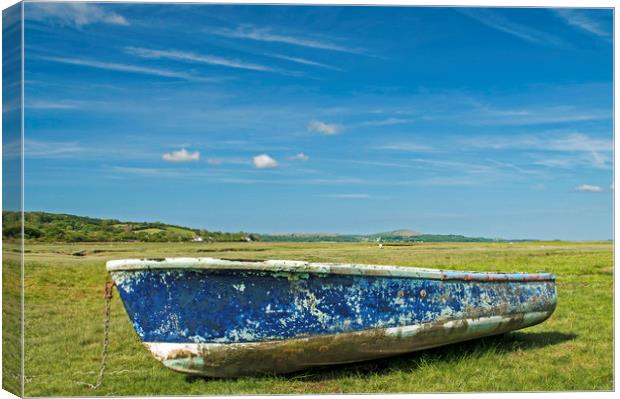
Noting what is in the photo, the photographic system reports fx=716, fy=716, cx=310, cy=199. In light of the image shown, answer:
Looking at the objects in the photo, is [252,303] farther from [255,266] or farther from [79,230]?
[79,230]

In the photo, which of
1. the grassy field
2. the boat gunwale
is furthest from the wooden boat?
the grassy field

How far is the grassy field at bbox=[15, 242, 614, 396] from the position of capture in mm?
7078

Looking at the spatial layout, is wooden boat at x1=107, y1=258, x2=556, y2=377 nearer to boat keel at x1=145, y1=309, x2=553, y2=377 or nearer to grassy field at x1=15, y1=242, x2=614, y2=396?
boat keel at x1=145, y1=309, x2=553, y2=377

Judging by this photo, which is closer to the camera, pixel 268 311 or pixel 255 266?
pixel 255 266

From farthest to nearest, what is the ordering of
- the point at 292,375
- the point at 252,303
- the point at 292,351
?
the point at 292,375 < the point at 292,351 < the point at 252,303

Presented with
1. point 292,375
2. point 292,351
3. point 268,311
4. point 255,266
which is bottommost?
point 292,375

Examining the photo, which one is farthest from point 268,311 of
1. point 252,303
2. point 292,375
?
point 292,375

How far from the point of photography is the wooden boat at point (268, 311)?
6.03 meters

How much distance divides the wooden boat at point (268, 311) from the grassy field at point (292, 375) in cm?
38

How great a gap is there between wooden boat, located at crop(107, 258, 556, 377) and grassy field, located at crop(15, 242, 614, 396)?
0.38 m

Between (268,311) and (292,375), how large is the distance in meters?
1.06

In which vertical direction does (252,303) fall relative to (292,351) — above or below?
above

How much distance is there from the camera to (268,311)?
6164mm

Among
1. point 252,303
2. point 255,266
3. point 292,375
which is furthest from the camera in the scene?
point 292,375
